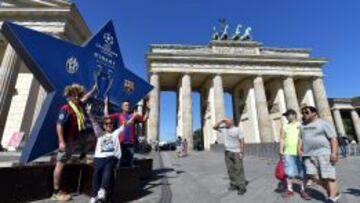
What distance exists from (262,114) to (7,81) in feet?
104

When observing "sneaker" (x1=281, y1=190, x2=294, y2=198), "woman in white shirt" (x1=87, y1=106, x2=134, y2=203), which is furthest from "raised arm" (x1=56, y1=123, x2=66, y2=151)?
"sneaker" (x1=281, y1=190, x2=294, y2=198)

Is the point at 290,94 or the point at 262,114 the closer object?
the point at 262,114

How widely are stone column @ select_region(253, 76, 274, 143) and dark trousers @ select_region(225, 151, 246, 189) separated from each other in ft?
102

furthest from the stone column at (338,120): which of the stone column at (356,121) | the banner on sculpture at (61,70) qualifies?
the banner on sculpture at (61,70)

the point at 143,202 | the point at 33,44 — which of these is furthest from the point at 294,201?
the point at 33,44

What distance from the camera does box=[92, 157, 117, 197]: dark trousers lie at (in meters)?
4.38

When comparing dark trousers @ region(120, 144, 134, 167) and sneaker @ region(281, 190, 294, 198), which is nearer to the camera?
sneaker @ region(281, 190, 294, 198)

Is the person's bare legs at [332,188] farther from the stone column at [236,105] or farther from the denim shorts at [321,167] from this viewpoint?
the stone column at [236,105]

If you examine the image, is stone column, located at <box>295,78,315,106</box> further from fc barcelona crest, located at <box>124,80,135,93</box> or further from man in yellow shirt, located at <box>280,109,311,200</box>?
fc barcelona crest, located at <box>124,80,135,93</box>

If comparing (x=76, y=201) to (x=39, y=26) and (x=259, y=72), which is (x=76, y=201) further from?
(x=259, y=72)

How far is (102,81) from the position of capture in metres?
6.90

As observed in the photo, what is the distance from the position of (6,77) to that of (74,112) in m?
20.6

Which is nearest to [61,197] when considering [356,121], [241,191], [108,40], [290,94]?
[241,191]

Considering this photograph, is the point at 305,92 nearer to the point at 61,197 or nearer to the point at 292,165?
the point at 292,165
